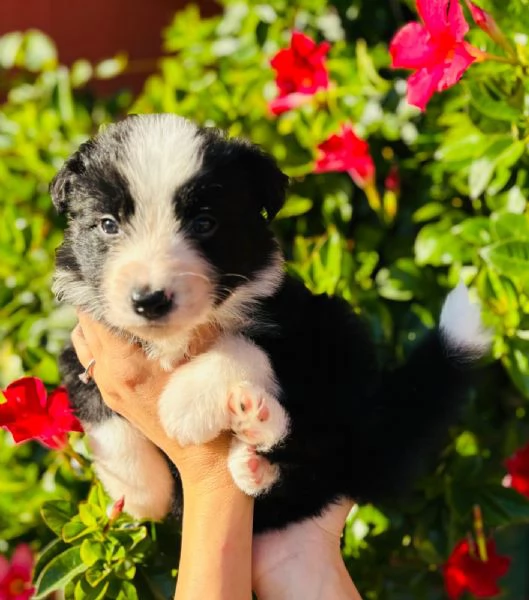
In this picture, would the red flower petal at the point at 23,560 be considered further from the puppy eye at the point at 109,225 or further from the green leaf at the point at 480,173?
the green leaf at the point at 480,173

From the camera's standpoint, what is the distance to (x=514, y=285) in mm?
1748

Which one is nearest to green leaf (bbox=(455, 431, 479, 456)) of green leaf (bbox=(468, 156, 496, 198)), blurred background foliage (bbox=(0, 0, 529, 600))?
blurred background foliage (bbox=(0, 0, 529, 600))

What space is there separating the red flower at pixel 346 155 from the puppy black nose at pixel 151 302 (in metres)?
0.93

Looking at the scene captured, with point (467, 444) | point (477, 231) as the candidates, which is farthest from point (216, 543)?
point (477, 231)

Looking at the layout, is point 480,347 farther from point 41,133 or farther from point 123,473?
point 41,133

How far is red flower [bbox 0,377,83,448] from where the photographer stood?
5.33 feet

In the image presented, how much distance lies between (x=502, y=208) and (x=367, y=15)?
956 millimetres

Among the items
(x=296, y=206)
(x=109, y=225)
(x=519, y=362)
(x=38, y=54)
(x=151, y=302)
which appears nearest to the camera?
(x=151, y=302)

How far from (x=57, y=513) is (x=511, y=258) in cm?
114

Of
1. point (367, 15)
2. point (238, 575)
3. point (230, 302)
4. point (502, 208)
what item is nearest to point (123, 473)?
point (238, 575)

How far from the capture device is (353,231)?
7.65 ft

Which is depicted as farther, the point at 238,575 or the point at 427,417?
the point at 427,417

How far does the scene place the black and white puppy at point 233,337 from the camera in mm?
1358

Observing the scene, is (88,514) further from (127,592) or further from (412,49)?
(412,49)
